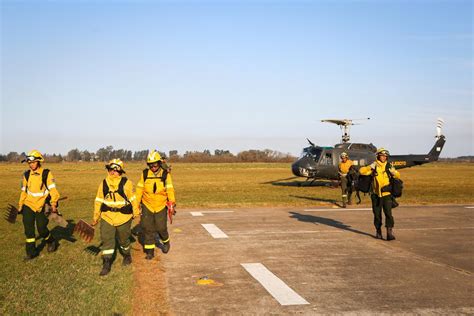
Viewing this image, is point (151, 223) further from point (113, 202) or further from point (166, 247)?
point (113, 202)

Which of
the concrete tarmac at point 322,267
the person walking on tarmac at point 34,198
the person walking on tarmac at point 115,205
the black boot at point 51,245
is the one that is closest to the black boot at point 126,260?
the person walking on tarmac at point 115,205

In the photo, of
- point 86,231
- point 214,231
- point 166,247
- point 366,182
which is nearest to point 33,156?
point 86,231

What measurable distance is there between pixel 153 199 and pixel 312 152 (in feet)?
65.7

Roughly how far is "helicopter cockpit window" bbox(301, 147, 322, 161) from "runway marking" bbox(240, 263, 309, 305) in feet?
64.8

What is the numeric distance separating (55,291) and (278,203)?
45.4 feet

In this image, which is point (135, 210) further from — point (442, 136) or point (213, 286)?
point (442, 136)

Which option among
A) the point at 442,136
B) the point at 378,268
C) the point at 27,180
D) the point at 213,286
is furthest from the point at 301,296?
the point at 442,136

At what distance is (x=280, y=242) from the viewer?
10.7 m

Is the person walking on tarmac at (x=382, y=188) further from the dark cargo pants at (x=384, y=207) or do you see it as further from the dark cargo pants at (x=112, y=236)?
the dark cargo pants at (x=112, y=236)

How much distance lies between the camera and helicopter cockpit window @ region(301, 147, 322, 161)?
27.6 meters

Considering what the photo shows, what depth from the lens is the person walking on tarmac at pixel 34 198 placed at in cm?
899

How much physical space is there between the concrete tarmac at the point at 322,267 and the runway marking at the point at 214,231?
13 centimetres

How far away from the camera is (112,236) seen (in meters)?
8.09

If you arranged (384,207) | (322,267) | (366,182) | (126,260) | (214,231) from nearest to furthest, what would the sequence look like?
(322,267), (126,260), (384,207), (366,182), (214,231)
